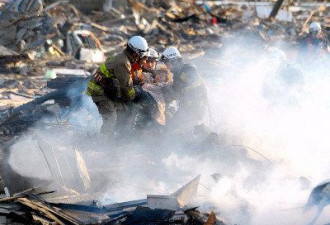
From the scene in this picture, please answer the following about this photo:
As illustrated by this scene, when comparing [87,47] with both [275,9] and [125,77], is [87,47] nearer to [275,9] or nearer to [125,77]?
[125,77]

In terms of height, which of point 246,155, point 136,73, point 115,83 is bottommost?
point 246,155

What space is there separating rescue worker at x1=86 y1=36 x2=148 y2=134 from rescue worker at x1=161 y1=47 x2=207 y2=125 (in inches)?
36.1

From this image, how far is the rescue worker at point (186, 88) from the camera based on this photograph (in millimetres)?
9578

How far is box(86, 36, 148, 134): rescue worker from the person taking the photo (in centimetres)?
873

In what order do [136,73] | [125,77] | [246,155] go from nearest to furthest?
[125,77] < [136,73] < [246,155]

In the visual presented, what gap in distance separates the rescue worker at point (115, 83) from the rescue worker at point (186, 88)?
918 mm

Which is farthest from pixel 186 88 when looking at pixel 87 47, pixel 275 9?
pixel 275 9

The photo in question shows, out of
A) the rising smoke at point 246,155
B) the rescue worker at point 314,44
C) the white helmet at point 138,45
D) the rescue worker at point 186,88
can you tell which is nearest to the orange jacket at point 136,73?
the white helmet at point 138,45

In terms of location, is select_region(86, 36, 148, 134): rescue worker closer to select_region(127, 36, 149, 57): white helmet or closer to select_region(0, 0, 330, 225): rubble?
select_region(127, 36, 149, 57): white helmet

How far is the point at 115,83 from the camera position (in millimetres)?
8859

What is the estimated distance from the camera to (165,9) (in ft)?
73.7

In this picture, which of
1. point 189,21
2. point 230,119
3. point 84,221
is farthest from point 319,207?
point 189,21

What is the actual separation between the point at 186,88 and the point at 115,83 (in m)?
1.51

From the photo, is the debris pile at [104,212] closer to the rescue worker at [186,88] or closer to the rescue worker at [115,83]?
the rescue worker at [115,83]
